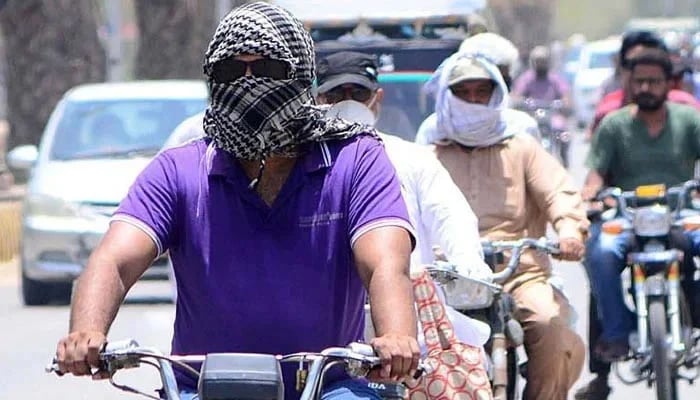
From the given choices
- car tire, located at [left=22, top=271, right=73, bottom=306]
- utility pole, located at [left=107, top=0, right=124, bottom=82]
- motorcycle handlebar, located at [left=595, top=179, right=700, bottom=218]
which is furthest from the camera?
utility pole, located at [left=107, top=0, right=124, bottom=82]

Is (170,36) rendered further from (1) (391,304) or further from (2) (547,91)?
(1) (391,304)

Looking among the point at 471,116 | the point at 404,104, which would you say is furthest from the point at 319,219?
the point at 404,104

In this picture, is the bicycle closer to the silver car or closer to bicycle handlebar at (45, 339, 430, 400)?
bicycle handlebar at (45, 339, 430, 400)

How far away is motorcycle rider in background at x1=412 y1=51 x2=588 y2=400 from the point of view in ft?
24.4

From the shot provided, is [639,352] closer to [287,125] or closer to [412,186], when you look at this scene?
[412,186]

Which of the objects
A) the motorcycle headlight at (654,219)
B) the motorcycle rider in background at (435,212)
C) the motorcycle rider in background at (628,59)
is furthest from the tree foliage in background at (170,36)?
the motorcycle rider in background at (435,212)

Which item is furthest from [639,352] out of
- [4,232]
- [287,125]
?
[4,232]

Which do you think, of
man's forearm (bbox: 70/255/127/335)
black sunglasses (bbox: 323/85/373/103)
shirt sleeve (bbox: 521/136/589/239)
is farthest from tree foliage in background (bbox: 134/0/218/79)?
man's forearm (bbox: 70/255/127/335)

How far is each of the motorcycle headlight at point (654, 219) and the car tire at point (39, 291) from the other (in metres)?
7.86

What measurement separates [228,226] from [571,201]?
3.36m

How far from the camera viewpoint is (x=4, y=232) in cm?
1933

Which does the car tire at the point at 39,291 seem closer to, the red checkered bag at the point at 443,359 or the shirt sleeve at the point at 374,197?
the red checkered bag at the point at 443,359

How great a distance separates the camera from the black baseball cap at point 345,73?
7.16 meters

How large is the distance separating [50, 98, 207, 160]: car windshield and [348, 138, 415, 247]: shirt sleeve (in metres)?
10.9
